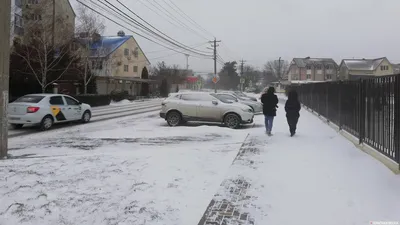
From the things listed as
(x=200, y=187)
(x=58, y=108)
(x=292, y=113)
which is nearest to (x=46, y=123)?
(x=58, y=108)

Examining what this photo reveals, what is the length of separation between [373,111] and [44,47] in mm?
23117

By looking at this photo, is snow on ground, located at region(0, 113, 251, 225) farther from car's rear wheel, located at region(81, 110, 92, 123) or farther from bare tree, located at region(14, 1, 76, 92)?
bare tree, located at region(14, 1, 76, 92)

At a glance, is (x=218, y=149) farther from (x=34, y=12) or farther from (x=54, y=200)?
(x=34, y=12)

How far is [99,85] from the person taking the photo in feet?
163

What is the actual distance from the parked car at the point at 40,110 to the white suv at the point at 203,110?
427 cm

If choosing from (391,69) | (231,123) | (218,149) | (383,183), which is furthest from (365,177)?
(391,69)

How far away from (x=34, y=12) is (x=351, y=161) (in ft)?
92.3

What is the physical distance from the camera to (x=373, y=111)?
7969 mm

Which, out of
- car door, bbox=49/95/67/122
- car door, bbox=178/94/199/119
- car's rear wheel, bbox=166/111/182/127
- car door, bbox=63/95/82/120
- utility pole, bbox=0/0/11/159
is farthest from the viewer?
car door, bbox=63/95/82/120

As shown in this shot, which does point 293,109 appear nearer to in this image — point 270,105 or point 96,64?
point 270,105

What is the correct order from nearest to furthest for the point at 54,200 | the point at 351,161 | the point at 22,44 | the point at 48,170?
the point at 54,200, the point at 48,170, the point at 351,161, the point at 22,44

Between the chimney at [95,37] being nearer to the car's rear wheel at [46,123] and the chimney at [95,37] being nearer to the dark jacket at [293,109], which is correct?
the car's rear wheel at [46,123]

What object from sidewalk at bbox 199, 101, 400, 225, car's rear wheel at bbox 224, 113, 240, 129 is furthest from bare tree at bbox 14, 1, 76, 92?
sidewalk at bbox 199, 101, 400, 225

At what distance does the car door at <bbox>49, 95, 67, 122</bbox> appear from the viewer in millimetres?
15279
